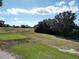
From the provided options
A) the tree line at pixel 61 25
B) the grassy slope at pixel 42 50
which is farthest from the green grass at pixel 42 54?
the tree line at pixel 61 25

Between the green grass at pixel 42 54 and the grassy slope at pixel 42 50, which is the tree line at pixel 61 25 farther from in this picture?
the green grass at pixel 42 54

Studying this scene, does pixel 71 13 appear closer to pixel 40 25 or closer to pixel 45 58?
pixel 40 25

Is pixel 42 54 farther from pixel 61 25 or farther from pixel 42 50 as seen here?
pixel 61 25

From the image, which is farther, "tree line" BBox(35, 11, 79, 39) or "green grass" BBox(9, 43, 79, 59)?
"tree line" BBox(35, 11, 79, 39)

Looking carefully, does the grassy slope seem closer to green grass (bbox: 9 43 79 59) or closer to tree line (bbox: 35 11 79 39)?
green grass (bbox: 9 43 79 59)

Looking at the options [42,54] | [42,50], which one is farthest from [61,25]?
[42,54]

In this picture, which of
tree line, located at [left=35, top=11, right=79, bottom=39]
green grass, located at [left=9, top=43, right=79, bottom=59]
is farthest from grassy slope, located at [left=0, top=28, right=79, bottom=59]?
tree line, located at [left=35, top=11, right=79, bottom=39]

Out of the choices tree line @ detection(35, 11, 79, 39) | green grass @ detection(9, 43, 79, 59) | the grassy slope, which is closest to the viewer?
Result: green grass @ detection(9, 43, 79, 59)

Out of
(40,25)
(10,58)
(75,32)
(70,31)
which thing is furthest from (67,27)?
(10,58)
